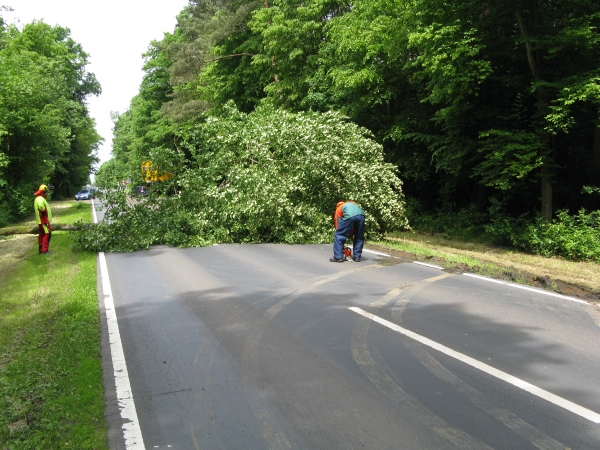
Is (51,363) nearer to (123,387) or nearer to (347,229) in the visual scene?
(123,387)

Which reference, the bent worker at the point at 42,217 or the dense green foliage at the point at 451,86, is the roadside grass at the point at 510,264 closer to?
the dense green foliage at the point at 451,86

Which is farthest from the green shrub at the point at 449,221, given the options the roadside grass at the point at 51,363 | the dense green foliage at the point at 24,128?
the dense green foliage at the point at 24,128

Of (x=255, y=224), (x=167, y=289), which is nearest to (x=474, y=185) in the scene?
(x=255, y=224)

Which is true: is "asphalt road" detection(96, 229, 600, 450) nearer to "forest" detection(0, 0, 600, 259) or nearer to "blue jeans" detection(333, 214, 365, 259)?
"blue jeans" detection(333, 214, 365, 259)

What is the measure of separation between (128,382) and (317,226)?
35.0 feet

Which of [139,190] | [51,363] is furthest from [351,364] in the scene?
[139,190]

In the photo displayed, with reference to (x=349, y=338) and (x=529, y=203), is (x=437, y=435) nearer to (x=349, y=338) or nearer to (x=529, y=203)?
(x=349, y=338)

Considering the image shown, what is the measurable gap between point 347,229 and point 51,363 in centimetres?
720

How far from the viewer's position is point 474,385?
4.59 metres

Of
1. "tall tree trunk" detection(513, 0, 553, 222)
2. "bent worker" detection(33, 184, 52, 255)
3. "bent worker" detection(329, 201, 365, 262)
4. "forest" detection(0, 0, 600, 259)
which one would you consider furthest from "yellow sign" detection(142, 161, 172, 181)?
"tall tree trunk" detection(513, 0, 553, 222)

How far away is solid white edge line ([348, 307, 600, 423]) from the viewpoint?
4.04 metres

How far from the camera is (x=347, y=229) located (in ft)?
37.2

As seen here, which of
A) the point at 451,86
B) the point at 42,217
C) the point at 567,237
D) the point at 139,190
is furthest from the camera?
the point at 139,190

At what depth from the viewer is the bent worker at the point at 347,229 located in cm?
1134
